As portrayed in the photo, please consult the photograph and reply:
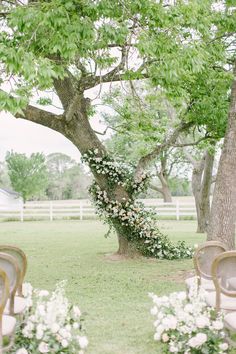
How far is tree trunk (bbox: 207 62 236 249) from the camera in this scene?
33.0 ft

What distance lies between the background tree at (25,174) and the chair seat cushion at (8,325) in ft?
154

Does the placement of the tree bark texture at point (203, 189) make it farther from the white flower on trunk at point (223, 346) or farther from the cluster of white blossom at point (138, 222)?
the white flower on trunk at point (223, 346)

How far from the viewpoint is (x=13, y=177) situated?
51.6 metres

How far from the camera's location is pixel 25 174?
51.7 metres

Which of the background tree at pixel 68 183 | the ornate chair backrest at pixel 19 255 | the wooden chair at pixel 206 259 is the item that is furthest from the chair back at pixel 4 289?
the background tree at pixel 68 183

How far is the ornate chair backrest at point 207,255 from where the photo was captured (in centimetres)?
631

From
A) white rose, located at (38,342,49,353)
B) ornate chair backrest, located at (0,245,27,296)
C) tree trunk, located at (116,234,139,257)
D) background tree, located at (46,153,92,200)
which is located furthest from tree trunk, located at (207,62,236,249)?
background tree, located at (46,153,92,200)

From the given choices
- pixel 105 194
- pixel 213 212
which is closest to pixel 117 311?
pixel 213 212

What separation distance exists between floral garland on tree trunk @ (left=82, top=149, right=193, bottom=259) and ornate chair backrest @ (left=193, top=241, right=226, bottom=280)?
20.6 feet

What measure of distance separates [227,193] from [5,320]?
20.9 feet

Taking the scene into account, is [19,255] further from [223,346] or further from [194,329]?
A: [223,346]

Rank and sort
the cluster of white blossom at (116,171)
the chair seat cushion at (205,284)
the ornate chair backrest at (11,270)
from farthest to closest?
the cluster of white blossom at (116,171) < the chair seat cushion at (205,284) < the ornate chair backrest at (11,270)

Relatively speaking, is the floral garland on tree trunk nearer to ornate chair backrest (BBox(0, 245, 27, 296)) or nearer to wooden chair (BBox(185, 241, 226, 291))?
wooden chair (BBox(185, 241, 226, 291))

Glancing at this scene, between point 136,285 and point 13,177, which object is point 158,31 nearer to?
point 136,285
